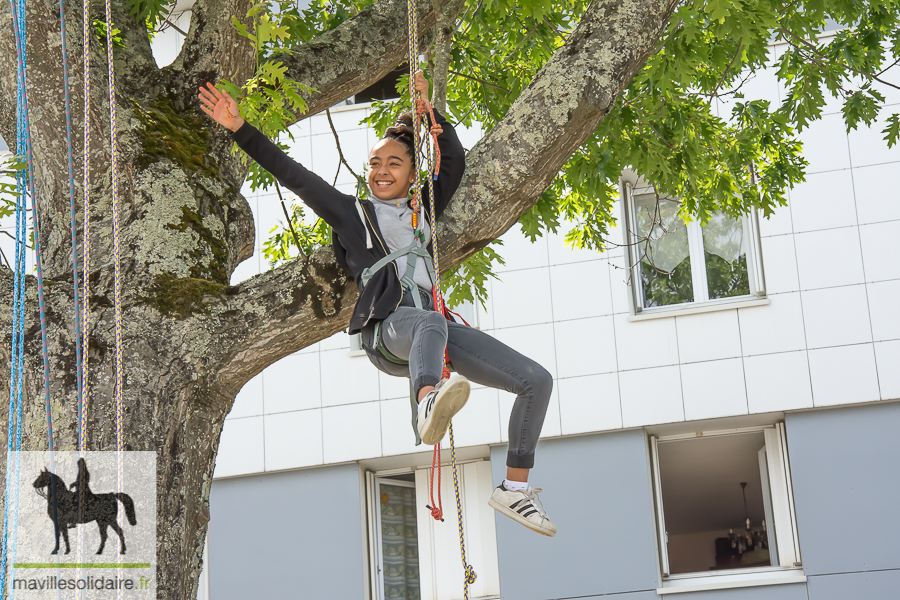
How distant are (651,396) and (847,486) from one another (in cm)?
201

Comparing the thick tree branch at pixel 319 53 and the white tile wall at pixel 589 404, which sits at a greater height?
the thick tree branch at pixel 319 53

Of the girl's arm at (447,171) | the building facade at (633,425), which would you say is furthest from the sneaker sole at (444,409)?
the building facade at (633,425)

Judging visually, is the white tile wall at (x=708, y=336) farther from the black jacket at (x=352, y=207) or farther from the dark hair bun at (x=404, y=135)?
the black jacket at (x=352, y=207)

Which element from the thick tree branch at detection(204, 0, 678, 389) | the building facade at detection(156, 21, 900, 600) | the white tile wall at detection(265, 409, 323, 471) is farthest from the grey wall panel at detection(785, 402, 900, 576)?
the thick tree branch at detection(204, 0, 678, 389)

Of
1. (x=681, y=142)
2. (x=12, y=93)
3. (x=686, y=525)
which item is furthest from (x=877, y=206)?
(x=12, y=93)

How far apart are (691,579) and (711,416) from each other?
5.26 feet

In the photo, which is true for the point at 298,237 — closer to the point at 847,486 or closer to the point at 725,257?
the point at 725,257

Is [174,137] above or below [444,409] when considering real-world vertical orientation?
above

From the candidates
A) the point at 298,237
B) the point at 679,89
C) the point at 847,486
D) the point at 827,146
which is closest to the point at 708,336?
the point at 847,486

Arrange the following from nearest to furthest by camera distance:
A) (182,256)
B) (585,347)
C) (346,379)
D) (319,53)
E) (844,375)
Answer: (182,256) < (319,53) < (844,375) < (585,347) < (346,379)

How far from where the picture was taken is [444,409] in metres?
3.62

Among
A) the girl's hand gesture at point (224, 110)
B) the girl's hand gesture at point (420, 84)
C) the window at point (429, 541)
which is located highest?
the girl's hand gesture at point (420, 84)

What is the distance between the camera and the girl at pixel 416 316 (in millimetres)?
3871

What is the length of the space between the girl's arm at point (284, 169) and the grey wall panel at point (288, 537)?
651 centimetres
